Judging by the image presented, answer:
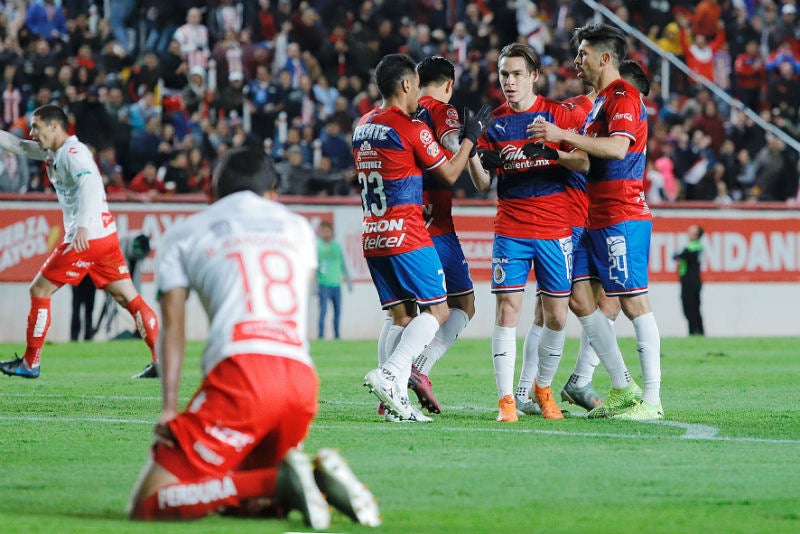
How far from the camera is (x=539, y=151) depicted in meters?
9.13

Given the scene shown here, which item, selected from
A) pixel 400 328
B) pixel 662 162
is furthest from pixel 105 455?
pixel 662 162

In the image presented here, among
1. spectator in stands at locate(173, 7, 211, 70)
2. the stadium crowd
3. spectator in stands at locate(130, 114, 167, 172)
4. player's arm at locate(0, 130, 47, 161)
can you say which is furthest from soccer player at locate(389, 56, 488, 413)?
spectator in stands at locate(173, 7, 211, 70)

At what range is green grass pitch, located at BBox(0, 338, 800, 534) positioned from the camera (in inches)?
212

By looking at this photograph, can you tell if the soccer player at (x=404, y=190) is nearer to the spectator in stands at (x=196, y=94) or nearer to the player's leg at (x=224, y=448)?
the player's leg at (x=224, y=448)

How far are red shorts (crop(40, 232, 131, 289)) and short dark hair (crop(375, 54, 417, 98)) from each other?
394 centimetres

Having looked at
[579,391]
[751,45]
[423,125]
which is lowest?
[579,391]

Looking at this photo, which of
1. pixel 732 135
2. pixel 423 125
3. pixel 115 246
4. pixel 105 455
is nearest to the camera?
pixel 105 455

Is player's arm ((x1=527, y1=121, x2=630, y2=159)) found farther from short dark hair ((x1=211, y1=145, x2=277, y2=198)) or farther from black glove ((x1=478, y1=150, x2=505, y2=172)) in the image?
short dark hair ((x1=211, y1=145, x2=277, y2=198))

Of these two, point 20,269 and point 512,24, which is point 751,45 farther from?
point 20,269

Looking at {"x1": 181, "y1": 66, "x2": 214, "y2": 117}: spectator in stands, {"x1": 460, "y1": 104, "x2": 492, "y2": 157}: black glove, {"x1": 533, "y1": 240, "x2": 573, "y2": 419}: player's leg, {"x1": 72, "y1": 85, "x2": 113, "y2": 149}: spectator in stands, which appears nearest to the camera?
{"x1": 460, "y1": 104, "x2": 492, "y2": 157}: black glove

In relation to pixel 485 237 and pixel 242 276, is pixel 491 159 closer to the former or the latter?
pixel 242 276

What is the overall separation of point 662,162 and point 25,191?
34.8ft

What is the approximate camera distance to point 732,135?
2527 cm

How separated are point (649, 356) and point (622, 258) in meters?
0.69
